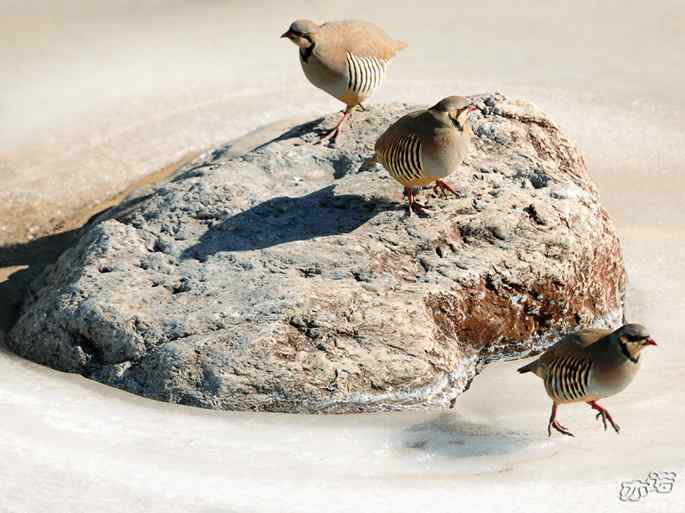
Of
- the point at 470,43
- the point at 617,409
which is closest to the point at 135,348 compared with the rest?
the point at 617,409

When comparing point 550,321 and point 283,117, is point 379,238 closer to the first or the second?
point 550,321

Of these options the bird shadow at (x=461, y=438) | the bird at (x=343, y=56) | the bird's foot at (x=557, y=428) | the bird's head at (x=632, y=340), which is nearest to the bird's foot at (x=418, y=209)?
the bird at (x=343, y=56)

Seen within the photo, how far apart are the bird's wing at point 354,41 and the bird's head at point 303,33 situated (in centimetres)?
8

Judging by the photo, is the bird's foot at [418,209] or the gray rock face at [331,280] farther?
the bird's foot at [418,209]

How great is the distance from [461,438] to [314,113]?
6503 mm

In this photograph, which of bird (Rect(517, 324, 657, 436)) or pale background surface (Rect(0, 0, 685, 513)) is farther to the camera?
bird (Rect(517, 324, 657, 436))

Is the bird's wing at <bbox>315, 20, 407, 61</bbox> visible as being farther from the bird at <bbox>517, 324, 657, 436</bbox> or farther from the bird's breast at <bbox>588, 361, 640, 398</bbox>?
the bird's breast at <bbox>588, 361, 640, 398</bbox>

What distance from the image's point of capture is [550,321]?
753cm

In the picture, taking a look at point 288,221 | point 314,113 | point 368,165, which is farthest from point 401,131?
point 314,113

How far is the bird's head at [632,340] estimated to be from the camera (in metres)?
5.95

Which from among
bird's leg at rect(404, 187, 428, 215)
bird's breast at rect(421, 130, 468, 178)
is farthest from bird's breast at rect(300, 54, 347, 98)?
bird's breast at rect(421, 130, 468, 178)

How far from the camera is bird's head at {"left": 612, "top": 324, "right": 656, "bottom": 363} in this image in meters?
5.95

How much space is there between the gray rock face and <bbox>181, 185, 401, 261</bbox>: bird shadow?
0.01m

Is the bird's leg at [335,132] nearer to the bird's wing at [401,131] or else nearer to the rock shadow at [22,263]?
the bird's wing at [401,131]
